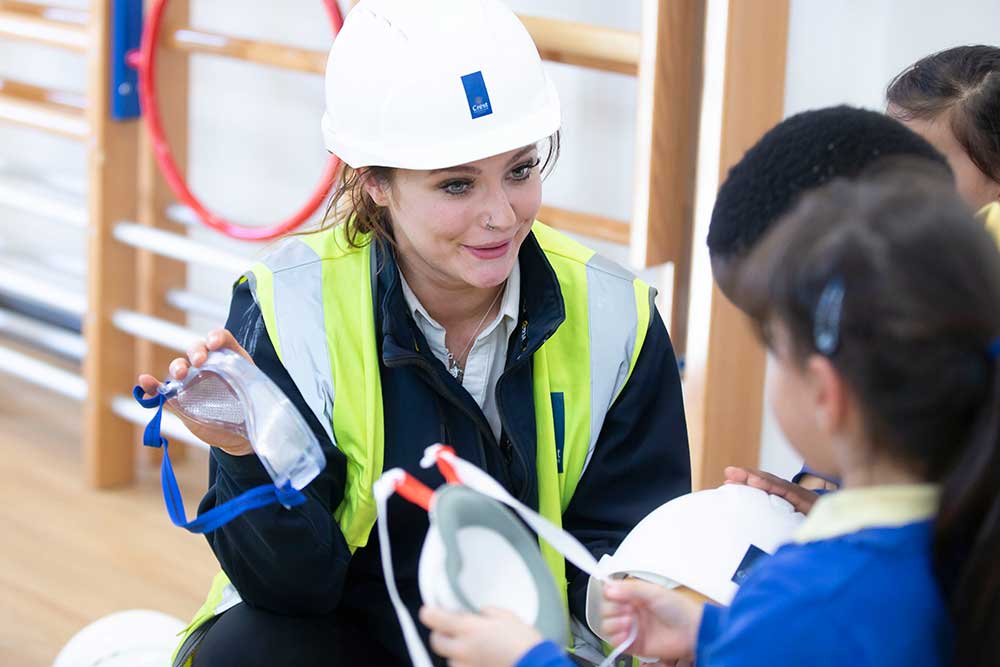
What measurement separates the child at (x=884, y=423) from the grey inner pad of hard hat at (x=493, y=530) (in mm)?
111

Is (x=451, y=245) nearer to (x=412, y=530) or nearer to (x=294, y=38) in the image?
(x=412, y=530)

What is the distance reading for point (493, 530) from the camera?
1140 mm

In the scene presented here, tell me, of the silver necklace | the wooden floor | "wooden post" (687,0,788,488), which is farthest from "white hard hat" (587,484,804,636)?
the wooden floor

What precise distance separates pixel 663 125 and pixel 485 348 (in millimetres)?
600

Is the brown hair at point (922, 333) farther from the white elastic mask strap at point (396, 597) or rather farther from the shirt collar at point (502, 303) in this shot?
the shirt collar at point (502, 303)

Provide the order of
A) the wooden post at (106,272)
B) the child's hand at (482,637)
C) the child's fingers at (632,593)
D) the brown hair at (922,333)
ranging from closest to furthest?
the brown hair at (922,333) → the child's hand at (482,637) → the child's fingers at (632,593) → the wooden post at (106,272)

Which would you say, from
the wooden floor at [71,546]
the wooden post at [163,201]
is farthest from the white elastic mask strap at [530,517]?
the wooden post at [163,201]

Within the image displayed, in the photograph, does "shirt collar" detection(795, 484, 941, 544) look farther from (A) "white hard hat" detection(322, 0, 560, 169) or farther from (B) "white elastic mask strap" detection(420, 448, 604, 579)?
(A) "white hard hat" detection(322, 0, 560, 169)

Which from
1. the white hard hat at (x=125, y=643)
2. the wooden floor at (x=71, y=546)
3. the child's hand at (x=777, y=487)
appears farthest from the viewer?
the wooden floor at (x=71, y=546)

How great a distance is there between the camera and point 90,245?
285cm

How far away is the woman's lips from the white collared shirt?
0.25 feet

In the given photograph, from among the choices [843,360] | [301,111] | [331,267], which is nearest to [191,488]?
[301,111]

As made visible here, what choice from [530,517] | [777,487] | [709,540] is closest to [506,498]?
[530,517]

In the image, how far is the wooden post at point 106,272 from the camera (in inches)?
108
